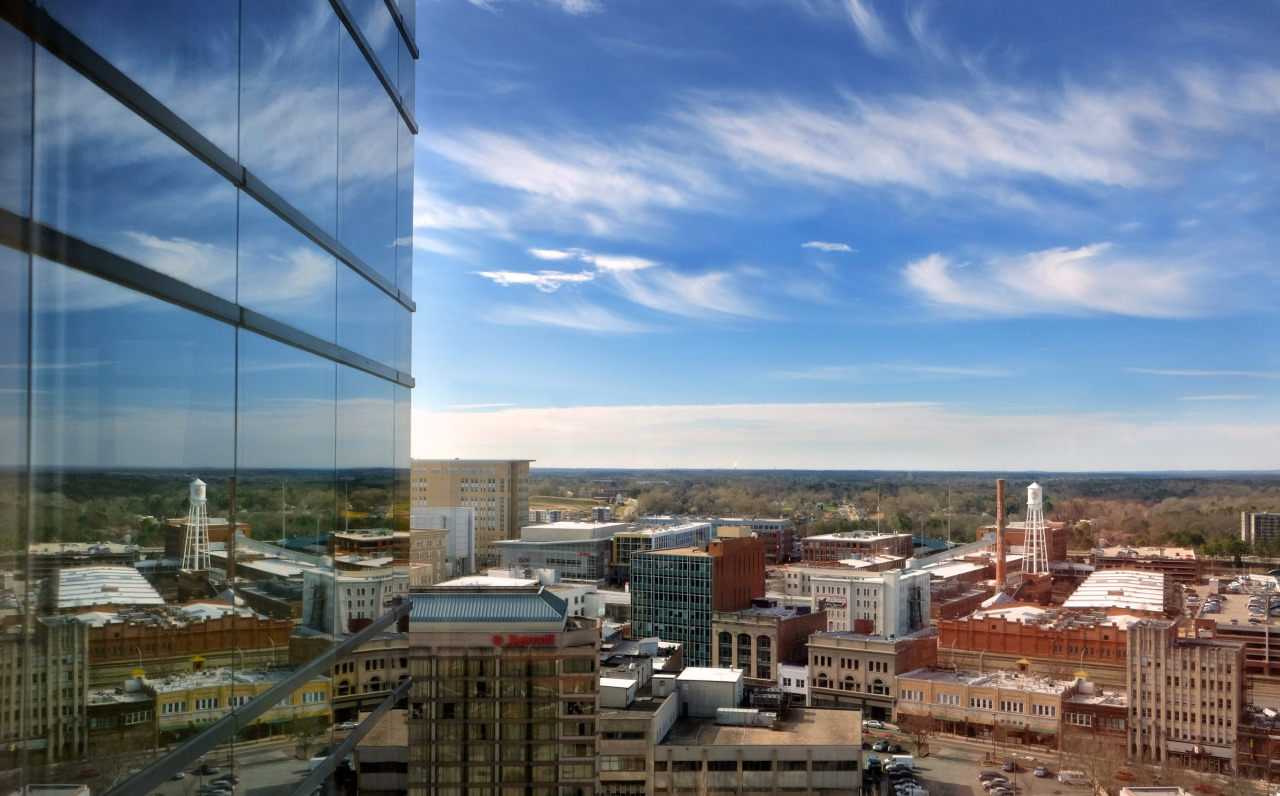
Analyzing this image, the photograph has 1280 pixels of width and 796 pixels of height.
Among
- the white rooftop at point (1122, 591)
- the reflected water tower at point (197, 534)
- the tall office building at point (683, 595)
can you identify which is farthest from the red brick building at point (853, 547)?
the reflected water tower at point (197, 534)

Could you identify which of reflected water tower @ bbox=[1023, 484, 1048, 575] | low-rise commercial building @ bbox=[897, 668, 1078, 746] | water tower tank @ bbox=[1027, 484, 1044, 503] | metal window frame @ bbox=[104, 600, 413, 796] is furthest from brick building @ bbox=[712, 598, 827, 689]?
metal window frame @ bbox=[104, 600, 413, 796]

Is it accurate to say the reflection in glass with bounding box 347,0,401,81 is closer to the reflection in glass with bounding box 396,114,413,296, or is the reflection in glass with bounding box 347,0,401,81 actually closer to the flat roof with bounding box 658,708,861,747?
the reflection in glass with bounding box 396,114,413,296

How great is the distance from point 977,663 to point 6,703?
8.81 m

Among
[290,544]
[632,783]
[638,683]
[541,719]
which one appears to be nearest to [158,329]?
[290,544]

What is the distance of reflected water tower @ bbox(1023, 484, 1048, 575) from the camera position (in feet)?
33.1

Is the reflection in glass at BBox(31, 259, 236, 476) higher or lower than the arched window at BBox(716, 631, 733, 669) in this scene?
higher

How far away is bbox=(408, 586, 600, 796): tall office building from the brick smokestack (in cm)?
887

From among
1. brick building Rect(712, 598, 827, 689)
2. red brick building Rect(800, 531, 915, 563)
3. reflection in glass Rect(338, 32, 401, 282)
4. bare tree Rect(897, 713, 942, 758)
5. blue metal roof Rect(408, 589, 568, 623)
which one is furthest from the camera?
red brick building Rect(800, 531, 915, 563)

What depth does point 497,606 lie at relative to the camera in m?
3.24

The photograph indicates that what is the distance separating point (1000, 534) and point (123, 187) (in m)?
11.9

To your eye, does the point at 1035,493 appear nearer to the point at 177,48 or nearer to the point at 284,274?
the point at 284,274

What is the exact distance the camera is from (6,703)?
44cm

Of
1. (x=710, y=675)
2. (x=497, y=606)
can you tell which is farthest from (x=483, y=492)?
(x=497, y=606)

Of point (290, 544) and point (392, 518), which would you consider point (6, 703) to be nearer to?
point (290, 544)
